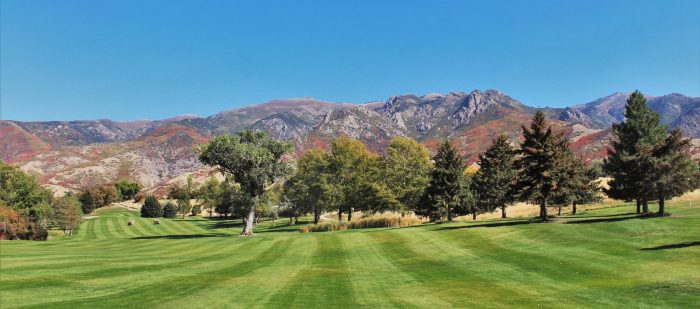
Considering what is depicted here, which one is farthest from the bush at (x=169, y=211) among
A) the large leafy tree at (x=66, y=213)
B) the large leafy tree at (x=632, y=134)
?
the large leafy tree at (x=632, y=134)

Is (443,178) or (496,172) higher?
(496,172)

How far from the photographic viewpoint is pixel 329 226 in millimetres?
55062

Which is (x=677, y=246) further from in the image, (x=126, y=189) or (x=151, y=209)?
(x=126, y=189)

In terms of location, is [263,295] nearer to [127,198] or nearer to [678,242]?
[678,242]

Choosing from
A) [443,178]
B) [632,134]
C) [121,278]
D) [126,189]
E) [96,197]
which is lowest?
[96,197]

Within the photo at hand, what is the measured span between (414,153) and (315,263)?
140ft

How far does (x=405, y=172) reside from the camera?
63594mm

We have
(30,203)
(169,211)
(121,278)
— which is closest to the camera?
(121,278)

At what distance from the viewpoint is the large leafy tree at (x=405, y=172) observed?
62031 millimetres

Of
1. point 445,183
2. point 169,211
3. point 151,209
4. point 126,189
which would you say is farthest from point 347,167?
point 126,189

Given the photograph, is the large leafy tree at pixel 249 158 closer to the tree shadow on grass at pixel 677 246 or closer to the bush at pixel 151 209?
the tree shadow on grass at pixel 677 246

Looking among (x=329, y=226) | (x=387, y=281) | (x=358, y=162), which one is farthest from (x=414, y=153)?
(x=387, y=281)

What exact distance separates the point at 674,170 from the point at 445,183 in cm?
2446

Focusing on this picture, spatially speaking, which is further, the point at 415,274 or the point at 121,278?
the point at 415,274
